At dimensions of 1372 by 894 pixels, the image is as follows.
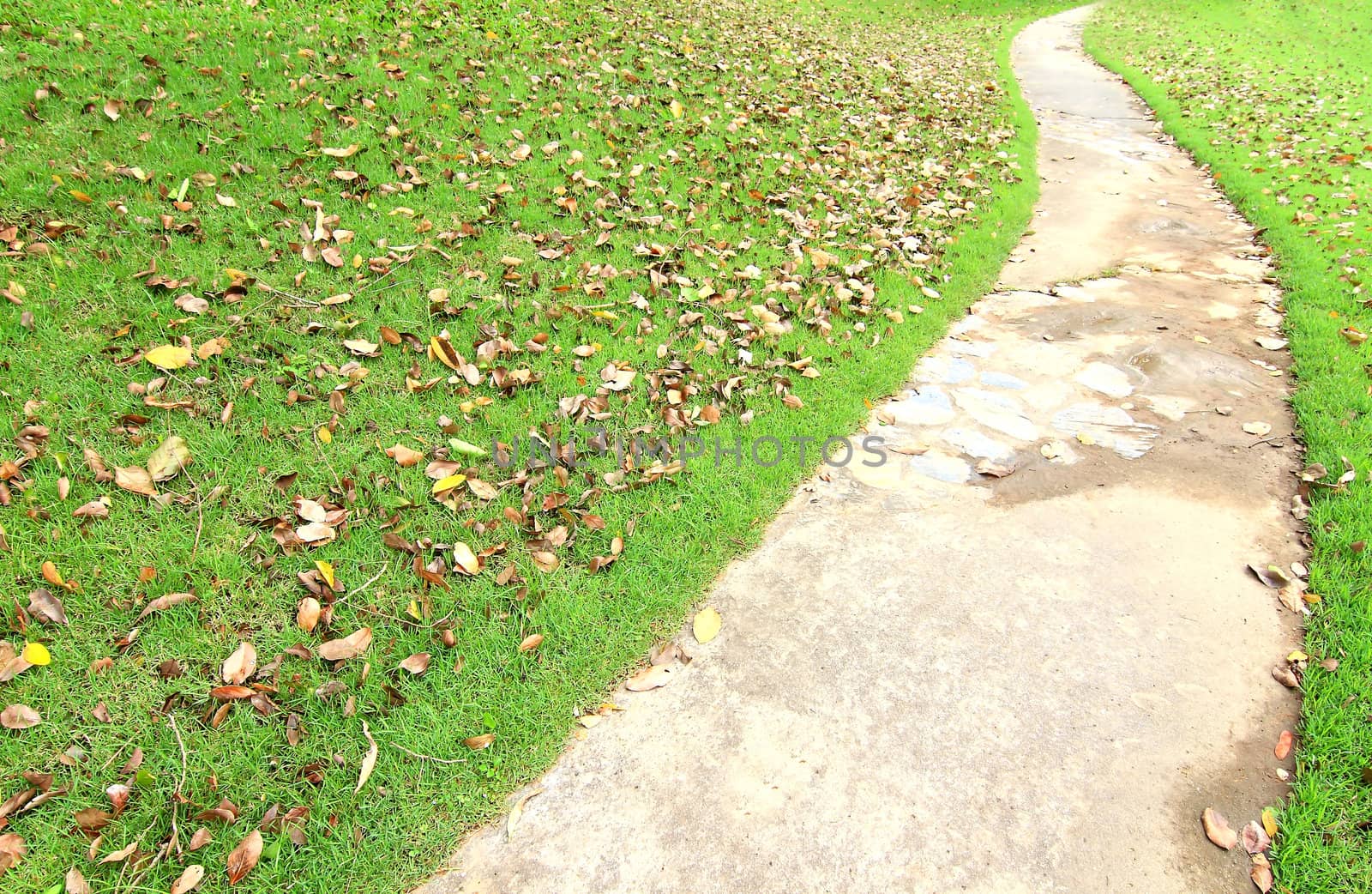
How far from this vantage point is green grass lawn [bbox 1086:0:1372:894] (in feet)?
6.91

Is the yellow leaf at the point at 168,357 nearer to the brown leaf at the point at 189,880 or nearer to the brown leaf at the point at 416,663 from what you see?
the brown leaf at the point at 416,663

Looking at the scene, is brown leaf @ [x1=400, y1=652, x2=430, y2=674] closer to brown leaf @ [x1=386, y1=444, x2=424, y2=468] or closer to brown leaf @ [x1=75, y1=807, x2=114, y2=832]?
brown leaf @ [x1=75, y1=807, x2=114, y2=832]

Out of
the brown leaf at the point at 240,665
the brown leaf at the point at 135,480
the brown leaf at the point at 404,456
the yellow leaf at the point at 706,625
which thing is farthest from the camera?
the brown leaf at the point at 404,456

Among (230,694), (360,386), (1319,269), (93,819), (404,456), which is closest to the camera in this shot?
(93,819)

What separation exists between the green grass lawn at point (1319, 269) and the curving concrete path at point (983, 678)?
133 mm

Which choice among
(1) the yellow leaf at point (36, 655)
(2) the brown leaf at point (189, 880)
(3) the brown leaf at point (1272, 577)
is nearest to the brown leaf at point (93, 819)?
(2) the brown leaf at point (189, 880)

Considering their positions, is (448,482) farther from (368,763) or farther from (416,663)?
(368,763)

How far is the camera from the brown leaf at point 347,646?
7.84ft

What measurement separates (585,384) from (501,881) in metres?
2.35

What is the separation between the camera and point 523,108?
21.0 ft

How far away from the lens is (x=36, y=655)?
2264mm

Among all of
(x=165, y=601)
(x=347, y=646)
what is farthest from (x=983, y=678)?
(x=165, y=601)

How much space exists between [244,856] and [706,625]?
1.58 meters

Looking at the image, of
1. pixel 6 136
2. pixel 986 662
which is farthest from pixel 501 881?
pixel 6 136
